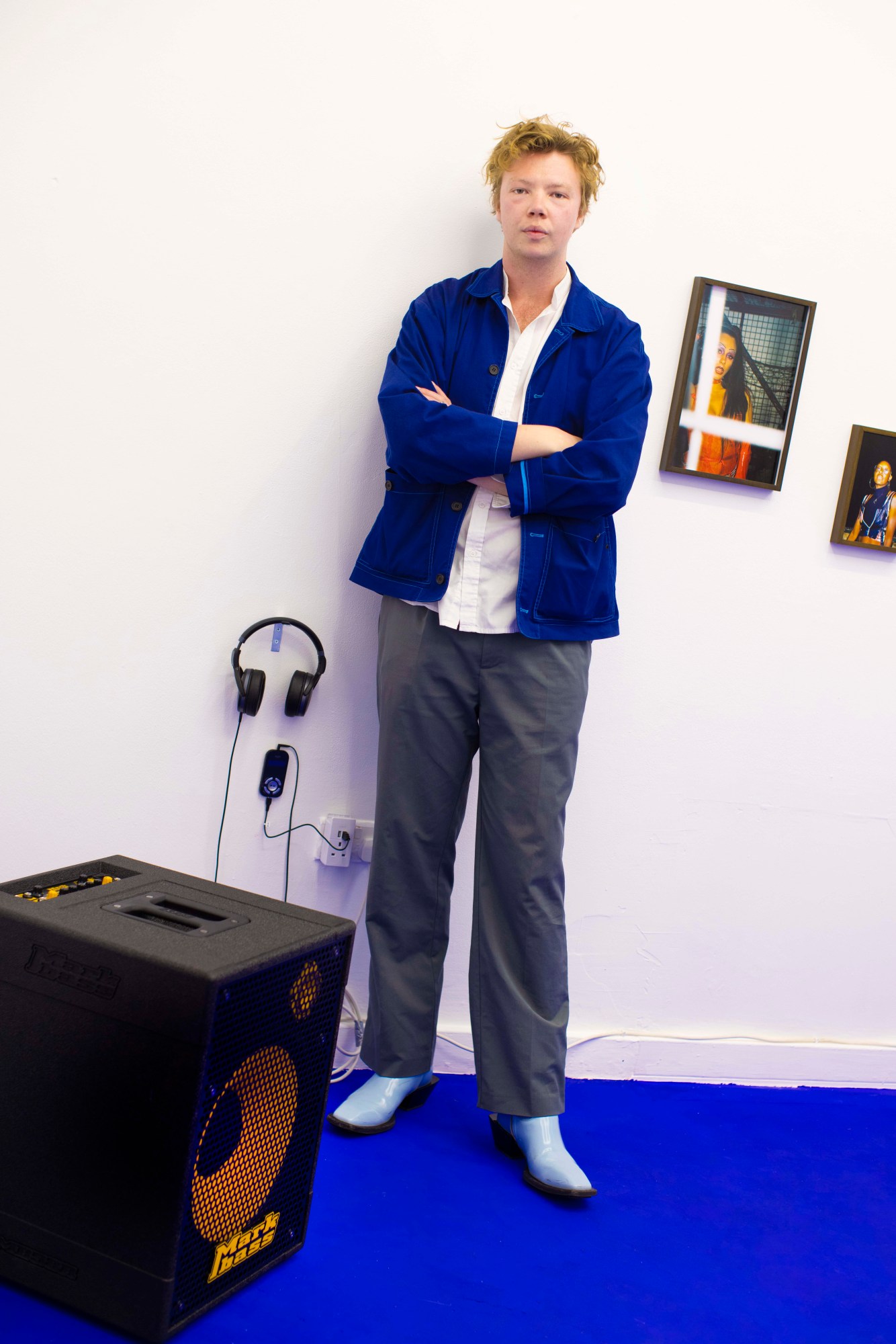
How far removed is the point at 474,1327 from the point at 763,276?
1959 millimetres

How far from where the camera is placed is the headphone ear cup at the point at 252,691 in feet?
5.98

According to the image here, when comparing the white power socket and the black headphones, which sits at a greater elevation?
the black headphones

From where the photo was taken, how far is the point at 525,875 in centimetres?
169

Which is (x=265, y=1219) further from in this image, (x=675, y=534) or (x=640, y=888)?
(x=675, y=534)

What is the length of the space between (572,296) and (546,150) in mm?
240

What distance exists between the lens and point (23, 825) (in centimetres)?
183

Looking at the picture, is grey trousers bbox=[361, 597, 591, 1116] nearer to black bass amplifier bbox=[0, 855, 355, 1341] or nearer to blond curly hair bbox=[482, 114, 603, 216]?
black bass amplifier bbox=[0, 855, 355, 1341]

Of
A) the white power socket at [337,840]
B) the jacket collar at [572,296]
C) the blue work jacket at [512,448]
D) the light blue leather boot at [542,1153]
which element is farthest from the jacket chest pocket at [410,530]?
the light blue leather boot at [542,1153]

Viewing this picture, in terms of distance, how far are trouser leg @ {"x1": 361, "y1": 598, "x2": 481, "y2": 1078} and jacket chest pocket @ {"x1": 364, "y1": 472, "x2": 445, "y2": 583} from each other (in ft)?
0.25

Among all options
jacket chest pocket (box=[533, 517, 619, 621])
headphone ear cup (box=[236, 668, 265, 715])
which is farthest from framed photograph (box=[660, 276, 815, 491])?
headphone ear cup (box=[236, 668, 265, 715])

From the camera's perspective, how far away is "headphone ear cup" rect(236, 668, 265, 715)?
182cm

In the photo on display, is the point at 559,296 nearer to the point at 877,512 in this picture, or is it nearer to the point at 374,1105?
the point at 877,512

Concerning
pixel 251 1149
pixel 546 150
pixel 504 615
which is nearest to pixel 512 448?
pixel 504 615

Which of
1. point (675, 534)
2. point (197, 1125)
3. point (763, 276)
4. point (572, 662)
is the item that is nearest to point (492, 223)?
point (763, 276)
